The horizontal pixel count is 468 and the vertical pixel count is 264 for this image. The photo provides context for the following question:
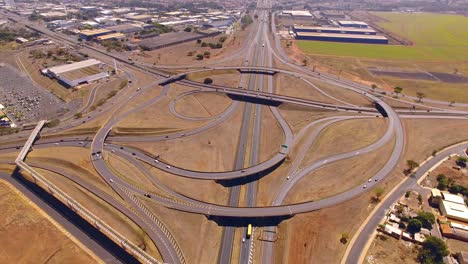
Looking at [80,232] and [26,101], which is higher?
[26,101]

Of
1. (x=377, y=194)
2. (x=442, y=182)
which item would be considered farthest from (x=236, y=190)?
(x=442, y=182)

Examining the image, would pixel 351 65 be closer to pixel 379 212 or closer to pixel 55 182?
pixel 379 212

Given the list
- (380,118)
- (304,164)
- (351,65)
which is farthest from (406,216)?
(351,65)

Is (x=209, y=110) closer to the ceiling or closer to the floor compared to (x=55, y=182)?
closer to the ceiling

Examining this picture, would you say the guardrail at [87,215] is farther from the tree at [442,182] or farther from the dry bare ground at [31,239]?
the tree at [442,182]

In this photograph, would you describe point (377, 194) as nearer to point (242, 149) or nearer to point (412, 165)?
point (412, 165)

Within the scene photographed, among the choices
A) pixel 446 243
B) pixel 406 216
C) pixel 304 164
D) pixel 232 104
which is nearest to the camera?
pixel 446 243

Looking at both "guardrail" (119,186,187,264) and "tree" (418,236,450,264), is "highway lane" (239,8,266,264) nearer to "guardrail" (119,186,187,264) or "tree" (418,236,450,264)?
"guardrail" (119,186,187,264)
